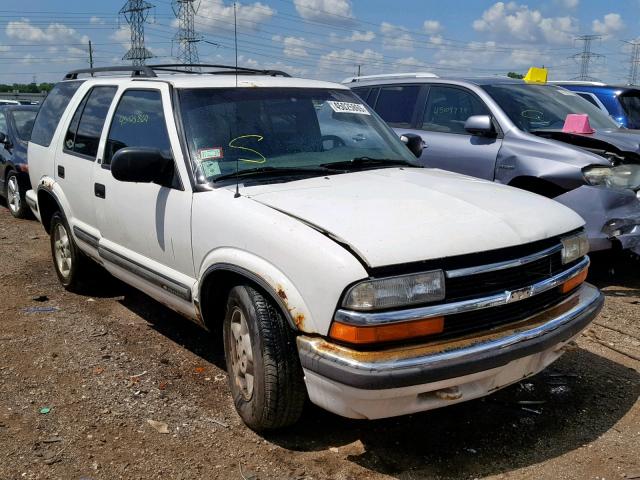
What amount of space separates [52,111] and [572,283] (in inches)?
186

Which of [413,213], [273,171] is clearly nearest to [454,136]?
[273,171]

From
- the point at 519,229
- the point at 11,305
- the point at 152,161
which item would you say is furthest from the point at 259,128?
the point at 11,305

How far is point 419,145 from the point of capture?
505cm

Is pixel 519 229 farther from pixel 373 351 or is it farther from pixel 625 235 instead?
pixel 625 235

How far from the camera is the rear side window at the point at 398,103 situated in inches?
292

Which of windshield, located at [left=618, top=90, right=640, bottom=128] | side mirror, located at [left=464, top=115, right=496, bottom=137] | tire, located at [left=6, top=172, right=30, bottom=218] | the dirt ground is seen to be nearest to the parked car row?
the dirt ground

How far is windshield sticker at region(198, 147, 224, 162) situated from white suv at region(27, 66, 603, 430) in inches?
0.5

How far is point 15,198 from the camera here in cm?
952

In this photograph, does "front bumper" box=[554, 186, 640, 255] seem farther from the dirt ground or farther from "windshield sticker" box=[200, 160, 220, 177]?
"windshield sticker" box=[200, 160, 220, 177]

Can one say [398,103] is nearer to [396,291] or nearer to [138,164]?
[138,164]

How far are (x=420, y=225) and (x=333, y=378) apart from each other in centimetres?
80

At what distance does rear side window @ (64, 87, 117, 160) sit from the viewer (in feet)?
16.1

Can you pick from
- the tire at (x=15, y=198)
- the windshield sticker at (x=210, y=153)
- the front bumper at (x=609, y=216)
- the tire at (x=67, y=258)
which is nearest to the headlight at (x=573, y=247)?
the windshield sticker at (x=210, y=153)

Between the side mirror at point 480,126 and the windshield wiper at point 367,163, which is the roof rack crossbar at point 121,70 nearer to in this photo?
the windshield wiper at point 367,163
